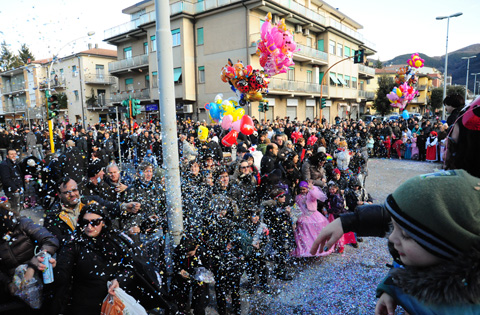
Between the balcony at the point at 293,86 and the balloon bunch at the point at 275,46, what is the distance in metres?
13.6

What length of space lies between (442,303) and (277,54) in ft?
28.4

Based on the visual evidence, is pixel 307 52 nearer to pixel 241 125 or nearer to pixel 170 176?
pixel 241 125

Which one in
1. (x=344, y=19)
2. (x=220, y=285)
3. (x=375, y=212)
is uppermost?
(x=344, y=19)

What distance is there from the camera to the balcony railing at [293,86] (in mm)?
24114

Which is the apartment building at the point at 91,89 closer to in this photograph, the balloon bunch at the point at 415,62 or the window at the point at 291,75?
the window at the point at 291,75

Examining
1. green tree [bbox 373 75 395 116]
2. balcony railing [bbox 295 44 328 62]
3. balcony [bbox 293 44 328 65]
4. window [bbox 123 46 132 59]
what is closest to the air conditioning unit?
window [bbox 123 46 132 59]

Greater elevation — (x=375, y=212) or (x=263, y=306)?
(x=375, y=212)

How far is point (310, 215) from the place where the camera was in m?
5.19

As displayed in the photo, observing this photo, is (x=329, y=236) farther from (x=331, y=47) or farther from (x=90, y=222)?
(x=331, y=47)

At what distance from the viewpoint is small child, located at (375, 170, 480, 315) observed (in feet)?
2.87

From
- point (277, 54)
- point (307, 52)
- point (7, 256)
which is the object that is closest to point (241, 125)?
point (277, 54)

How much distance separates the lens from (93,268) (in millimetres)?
2664

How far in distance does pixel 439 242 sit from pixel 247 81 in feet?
27.2

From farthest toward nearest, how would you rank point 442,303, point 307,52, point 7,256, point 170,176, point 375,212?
point 307,52 < point 170,176 < point 7,256 < point 375,212 < point 442,303
